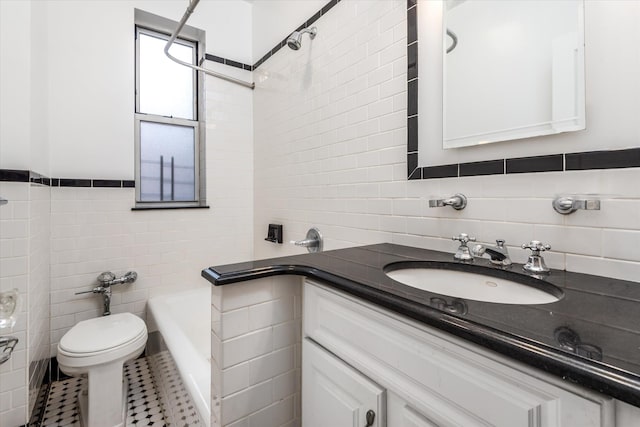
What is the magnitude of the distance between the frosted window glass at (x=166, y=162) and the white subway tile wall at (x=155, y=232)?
166 mm

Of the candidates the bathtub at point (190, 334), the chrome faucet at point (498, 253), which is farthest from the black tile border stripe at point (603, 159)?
the bathtub at point (190, 334)

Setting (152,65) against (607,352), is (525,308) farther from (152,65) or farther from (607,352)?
(152,65)

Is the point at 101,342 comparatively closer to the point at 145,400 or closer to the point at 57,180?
the point at 145,400

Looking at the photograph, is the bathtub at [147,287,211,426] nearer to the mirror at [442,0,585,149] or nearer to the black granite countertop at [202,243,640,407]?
the black granite countertop at [202,243,640,407]

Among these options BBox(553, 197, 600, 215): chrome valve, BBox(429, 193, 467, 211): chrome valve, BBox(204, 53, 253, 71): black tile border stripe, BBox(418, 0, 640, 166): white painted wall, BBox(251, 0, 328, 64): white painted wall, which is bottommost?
BBox(553, 197, 600, 215): chrome valve

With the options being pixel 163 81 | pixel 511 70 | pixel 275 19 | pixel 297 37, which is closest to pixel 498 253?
pixel 511 70

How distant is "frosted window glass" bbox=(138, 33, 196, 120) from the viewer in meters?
2.15

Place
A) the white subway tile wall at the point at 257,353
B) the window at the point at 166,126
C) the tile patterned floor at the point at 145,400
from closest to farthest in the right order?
the white subway tile wall at the point at 257,353 → the tile patterned floor at the point at 145,400 → the window at the point at 166,126

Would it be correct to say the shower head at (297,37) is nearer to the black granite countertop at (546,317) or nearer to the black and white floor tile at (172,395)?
the black granite countertop at (546,317)

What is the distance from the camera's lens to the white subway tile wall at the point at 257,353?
81 centimetres

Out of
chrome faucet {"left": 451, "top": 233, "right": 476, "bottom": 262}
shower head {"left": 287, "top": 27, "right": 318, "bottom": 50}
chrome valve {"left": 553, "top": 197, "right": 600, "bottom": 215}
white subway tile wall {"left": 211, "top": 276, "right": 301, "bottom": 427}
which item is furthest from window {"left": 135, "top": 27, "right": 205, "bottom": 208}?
chrome valve {"left": 553, "top": 197, "right": 600, "bottom": 215}

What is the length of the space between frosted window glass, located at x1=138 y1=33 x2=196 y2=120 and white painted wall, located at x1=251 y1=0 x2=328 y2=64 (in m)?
0.56

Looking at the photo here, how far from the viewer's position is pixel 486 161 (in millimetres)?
971

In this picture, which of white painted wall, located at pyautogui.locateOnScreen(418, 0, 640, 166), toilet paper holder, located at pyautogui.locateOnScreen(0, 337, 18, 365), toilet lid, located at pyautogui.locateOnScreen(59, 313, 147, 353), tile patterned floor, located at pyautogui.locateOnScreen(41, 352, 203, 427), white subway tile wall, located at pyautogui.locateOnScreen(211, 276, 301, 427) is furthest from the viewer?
toilet lid, located at pyautogui.locateOnScreen(59, 313, 147, 353)
